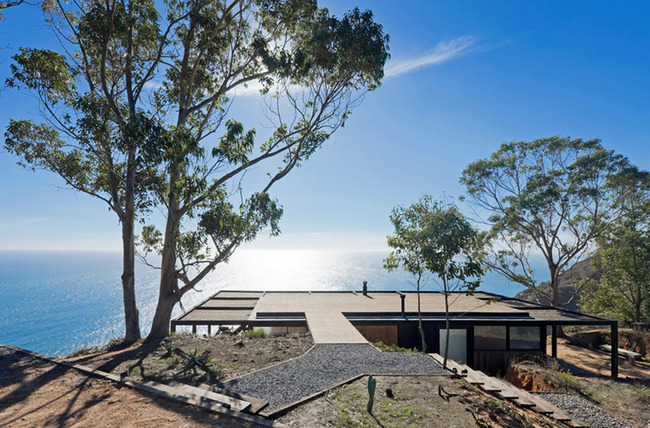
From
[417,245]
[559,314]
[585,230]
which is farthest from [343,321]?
[585,230]

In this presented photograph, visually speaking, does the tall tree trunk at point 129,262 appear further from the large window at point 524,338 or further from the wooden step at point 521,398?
the large window at point 524,338

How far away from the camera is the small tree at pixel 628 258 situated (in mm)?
21500

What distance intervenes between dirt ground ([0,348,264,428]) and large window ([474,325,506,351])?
11445mm

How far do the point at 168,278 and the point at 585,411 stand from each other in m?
11.9

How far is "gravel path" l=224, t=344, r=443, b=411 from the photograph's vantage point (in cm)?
602

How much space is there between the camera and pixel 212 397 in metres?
5.46

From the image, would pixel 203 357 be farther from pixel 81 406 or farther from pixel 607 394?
pixel 607 394

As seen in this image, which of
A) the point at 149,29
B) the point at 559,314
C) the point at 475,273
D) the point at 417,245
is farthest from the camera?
the point at 559,314

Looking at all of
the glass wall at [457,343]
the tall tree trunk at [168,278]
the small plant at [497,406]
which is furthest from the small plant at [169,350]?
the glass wall at [457,343]

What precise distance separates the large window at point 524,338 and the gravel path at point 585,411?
5616 millimetres

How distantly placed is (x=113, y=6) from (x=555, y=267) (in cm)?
2811

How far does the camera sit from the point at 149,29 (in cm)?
1145

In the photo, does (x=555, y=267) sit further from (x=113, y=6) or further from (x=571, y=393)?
(x=113, y=6)

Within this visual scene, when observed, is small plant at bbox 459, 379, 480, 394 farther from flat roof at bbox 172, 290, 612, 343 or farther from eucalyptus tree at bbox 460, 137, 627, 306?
eucalyptus tree at bbox 460, 137, 627, 306
